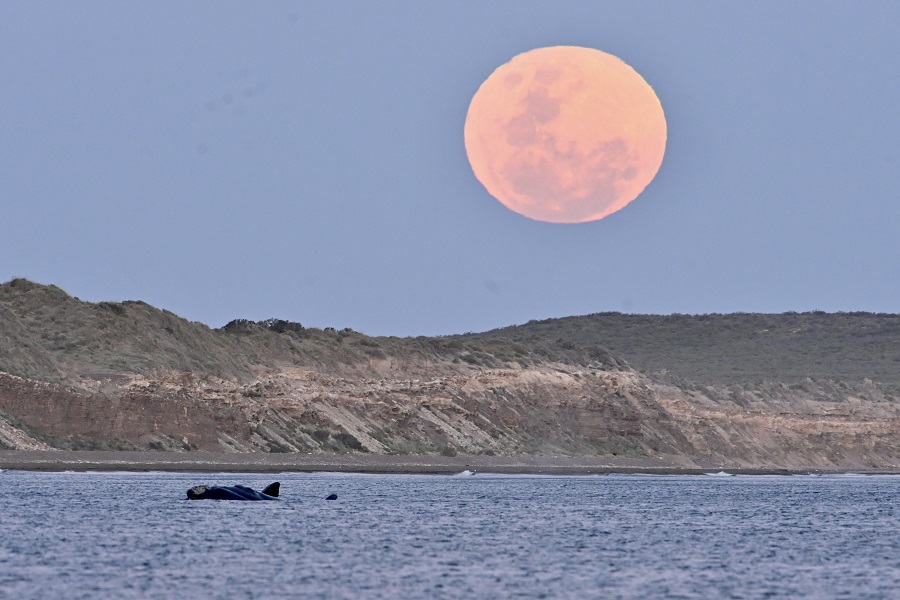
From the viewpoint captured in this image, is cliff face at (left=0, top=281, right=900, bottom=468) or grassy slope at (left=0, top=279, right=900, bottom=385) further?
grassy slope at (left=0, top=279, right=900, bottom=385)

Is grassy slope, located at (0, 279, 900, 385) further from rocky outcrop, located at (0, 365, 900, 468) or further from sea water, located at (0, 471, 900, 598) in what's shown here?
sea water, located at (0, 471, 900, 598)

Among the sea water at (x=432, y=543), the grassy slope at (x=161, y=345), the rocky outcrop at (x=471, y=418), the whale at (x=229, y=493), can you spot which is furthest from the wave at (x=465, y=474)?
the whale at (x=229, y=493)

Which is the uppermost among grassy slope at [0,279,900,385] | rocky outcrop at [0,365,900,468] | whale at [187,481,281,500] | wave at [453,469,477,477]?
grassy slope at [0,279,900,385]

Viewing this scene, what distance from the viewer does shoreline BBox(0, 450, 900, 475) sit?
103500mm

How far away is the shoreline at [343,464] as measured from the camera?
104m

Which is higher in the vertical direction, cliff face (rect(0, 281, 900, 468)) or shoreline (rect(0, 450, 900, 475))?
cliff face (rect(0, 281, 900, 468))

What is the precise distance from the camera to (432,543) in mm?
56062

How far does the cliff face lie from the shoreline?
149 cm

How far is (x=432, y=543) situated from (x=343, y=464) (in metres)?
63.6

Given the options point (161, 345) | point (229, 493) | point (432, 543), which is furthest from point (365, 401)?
point (432, 543)

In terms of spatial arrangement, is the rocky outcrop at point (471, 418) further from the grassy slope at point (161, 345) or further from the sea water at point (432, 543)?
the sea water at point (432, 543)

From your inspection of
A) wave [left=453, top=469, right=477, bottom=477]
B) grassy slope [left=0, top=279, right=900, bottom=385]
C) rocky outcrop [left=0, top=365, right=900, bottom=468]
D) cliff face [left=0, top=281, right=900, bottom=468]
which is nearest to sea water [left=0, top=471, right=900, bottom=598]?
rocky outcrop [left=0, top=365, right=900, bottom=468]

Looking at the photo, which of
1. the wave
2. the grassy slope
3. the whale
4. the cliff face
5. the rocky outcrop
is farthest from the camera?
the grassy slope

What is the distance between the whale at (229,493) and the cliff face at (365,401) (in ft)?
103
